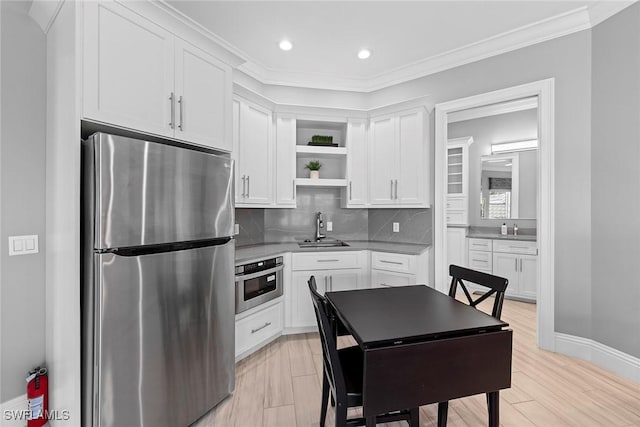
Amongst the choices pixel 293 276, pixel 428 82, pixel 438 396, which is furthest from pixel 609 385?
pixel 428 82

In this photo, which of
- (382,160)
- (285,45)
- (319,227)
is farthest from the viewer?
(319,227)

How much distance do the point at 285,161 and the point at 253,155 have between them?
0.43 m

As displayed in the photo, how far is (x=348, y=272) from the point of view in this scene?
344 cm

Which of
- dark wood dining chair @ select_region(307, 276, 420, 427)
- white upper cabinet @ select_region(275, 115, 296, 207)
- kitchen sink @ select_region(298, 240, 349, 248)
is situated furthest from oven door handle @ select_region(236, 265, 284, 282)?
dark wood dining chair @ select_region(307, 276, 420, 427)

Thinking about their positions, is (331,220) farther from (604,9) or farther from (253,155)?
(604,9)

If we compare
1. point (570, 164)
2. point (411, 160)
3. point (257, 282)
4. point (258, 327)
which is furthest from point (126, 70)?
point (570, 164)

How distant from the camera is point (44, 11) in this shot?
1.79 meters

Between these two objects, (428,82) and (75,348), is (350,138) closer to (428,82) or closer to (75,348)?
(428,82)

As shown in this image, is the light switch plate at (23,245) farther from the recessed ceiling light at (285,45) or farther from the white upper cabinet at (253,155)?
the recessed ceiling light at (285,45)

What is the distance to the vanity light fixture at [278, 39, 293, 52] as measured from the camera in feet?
10.0

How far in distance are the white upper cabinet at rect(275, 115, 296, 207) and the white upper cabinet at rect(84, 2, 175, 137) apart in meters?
1.68

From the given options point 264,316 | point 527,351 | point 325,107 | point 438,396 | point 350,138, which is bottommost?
point 527,351

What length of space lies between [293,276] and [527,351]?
2290 mm

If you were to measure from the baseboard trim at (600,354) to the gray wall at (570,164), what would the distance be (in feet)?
0.25
